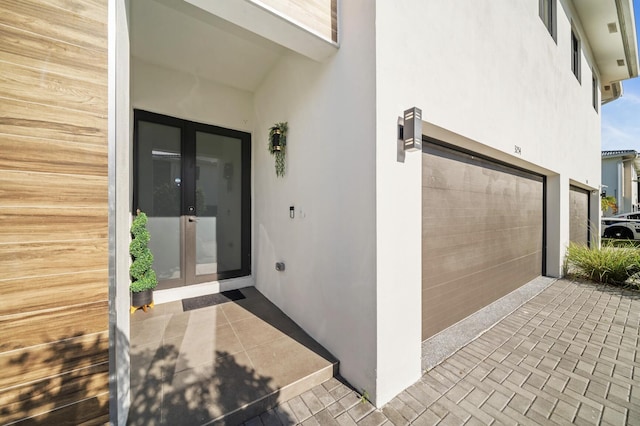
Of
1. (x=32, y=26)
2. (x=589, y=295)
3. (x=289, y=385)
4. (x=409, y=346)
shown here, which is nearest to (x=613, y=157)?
(x=589, y=295)

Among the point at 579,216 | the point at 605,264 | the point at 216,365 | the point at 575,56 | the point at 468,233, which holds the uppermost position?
the point at 575,56

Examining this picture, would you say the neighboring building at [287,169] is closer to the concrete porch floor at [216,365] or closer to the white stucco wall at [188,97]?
the white stucco wall at [188,97]

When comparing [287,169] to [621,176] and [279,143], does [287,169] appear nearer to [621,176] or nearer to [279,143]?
[279,143]

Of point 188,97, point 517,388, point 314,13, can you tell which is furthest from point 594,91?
point 188,97

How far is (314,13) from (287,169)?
1552 millimetres

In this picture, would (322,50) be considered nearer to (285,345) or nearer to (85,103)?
(85,103)

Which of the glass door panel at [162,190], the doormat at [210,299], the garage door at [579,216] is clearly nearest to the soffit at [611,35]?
the garage door at [579,216]

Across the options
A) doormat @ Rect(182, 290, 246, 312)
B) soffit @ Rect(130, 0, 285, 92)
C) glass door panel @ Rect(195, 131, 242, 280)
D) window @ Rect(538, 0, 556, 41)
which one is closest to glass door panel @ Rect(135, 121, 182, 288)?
glass door panel @ Rect(195, 131, 242, 280)

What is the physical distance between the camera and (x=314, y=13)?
1.99 meters

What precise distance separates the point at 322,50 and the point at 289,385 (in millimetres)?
2831

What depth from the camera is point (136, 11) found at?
7.72ft

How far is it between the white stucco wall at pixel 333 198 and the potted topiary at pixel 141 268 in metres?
1.57

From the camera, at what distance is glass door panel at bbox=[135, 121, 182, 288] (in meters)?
3.31

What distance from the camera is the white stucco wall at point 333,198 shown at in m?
1.87
